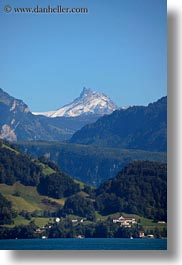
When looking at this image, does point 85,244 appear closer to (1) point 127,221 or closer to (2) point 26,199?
(1) point 127,221

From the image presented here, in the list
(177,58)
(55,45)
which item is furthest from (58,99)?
(177,58)

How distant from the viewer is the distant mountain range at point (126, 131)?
508 inches

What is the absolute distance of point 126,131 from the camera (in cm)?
1327

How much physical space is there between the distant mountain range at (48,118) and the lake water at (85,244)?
1.48 meters

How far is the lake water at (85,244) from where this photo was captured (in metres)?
12.6

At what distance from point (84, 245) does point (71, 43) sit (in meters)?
2.84

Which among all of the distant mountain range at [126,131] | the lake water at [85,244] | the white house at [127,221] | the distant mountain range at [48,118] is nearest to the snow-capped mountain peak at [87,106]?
the distant mountain range at [48,118]

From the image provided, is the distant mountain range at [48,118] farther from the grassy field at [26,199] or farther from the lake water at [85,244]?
the lake water at [85,244]

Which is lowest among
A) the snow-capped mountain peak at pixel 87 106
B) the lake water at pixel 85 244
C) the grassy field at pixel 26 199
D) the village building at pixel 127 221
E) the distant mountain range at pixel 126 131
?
the lake water at pixel 85 244

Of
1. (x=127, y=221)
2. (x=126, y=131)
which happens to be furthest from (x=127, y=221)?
(x=126, y=131)

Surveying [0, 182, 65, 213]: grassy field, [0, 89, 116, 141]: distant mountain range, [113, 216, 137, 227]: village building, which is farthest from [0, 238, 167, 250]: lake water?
[0, 89, 116, 141]: distant mountain range

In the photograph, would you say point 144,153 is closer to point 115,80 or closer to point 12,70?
point 115,80

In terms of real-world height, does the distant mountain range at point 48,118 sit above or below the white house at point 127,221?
above

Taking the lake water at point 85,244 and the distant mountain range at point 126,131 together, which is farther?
the distant mountain range at point 126,131
